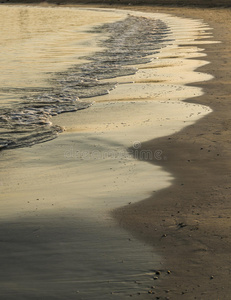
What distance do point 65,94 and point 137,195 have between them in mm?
6500

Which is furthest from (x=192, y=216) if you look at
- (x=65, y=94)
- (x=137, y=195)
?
(x=65, y=94)

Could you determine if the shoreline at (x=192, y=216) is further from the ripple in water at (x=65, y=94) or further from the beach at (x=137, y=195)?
the ripple in water at (x=65, y=94)

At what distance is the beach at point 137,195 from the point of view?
12.8ft

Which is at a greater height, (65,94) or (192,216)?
(192,216)

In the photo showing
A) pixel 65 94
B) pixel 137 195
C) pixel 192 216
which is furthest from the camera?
pixel 65 94

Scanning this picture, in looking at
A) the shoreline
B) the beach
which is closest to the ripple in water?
the beach

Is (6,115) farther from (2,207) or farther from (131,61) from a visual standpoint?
(131,61)

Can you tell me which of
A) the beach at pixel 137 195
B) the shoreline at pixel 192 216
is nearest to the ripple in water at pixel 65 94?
the beach at pixel 137 195

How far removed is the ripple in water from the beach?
0.43 m

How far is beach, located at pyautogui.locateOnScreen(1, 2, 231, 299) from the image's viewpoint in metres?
3.91

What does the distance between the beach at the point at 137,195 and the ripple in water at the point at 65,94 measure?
1.42 feet

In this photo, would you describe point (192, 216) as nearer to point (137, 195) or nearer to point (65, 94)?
point (137, 195)

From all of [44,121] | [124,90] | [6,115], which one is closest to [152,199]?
[44,121]

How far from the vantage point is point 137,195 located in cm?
542
